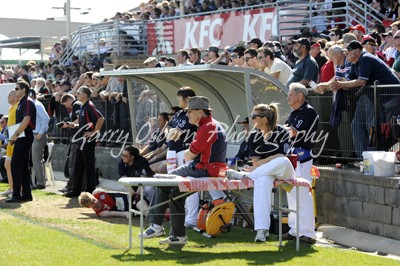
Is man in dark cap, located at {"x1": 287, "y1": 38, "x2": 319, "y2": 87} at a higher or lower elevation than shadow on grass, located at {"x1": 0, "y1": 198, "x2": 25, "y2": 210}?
higher

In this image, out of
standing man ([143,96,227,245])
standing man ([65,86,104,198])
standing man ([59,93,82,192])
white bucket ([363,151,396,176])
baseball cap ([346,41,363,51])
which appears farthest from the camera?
standing man ([59,93,82,192])

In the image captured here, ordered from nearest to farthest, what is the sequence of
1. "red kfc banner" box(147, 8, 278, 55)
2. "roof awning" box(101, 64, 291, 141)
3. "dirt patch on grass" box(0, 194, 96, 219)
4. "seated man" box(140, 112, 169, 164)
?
"roof awning" box(101, 64, 291, 141), "dirt patch on grass" box(0, 194, 96, 219), "seated man" box(140, 112, 169, 164), "red kfc banner" box(147, 8, 278, 55)

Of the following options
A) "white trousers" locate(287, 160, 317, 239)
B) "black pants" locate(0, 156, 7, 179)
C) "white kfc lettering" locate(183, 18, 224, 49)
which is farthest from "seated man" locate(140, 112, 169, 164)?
"white kfc lettering" locate(183, 18, 224, 49)

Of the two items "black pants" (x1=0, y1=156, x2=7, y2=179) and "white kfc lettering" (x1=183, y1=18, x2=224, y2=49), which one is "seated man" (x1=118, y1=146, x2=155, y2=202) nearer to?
"black pants" (x1=0, y1=156, x2=7, y2=179)

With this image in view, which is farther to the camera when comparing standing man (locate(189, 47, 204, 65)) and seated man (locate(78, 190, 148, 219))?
standing man (locate(189, 47, 204, 65))

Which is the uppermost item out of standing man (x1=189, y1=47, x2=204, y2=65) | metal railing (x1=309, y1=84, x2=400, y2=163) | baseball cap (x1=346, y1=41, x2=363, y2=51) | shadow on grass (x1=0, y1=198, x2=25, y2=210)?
standing man (x1=189, y1=47, x2=204, y2=65)

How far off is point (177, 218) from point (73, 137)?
6.92 m

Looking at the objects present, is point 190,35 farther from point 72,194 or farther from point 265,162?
point 265,162

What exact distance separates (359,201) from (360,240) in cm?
74

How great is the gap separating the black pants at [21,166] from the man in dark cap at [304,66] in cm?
504

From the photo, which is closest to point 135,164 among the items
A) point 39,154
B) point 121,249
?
point 121,249

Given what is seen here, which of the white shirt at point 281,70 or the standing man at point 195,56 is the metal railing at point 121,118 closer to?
the standing man at point 195,56

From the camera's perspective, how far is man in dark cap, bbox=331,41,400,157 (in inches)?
521

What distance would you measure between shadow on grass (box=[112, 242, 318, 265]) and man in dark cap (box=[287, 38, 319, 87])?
3.98 metres
